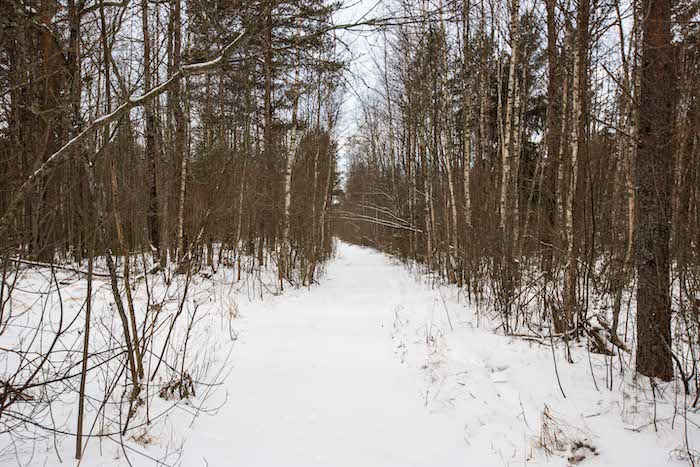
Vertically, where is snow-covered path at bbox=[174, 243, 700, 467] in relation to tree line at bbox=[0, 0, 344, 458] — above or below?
below

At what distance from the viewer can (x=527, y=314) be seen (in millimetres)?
5422

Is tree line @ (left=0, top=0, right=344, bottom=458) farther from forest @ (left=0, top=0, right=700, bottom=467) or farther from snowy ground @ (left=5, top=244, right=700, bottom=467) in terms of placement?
snowy ground @ (left=5, top=244, right=700, bottom=467)

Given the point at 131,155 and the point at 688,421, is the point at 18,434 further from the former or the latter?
the point at 688,421

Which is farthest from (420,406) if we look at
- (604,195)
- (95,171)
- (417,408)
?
(604,195)

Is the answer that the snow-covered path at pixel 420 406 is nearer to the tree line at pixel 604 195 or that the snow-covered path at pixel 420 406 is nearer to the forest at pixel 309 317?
the forest at pixel 309 317

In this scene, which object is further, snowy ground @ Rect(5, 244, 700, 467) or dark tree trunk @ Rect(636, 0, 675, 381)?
dark tree trunk @ Rect(636, 0, 675, 381)

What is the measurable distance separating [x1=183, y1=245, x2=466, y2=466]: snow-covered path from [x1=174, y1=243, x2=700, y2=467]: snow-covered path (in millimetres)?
12

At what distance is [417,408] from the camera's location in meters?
3.50

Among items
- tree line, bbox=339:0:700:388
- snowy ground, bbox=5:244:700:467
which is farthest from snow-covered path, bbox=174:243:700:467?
tree line, bbox=339:0:700:388

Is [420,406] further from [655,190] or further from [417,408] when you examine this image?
[655,190]

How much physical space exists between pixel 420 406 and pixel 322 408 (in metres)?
0.90

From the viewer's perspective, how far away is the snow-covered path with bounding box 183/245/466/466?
9.14ft

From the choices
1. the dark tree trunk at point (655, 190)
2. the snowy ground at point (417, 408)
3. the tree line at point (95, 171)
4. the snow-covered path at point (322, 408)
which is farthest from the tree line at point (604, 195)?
the snow-covered path at point (322, 408)

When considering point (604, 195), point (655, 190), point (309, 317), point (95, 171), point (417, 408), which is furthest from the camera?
point (309, 317)
